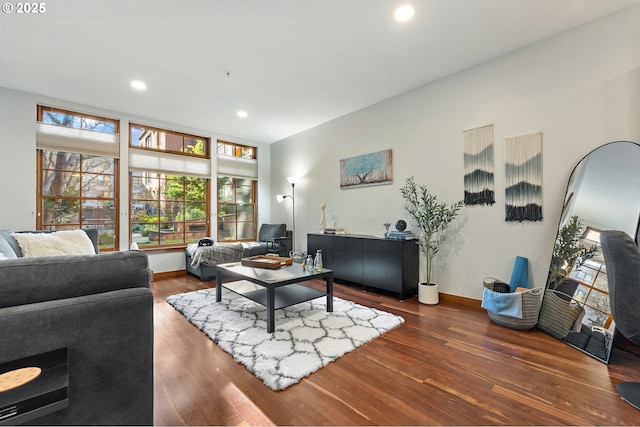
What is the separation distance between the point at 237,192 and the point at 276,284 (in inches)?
158

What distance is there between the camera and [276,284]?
246 centimetres

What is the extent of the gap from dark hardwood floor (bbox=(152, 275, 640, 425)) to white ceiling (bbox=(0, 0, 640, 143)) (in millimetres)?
2811

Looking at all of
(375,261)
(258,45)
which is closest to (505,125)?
(375,261)

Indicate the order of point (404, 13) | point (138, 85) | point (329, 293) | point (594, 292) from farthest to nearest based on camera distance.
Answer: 1. point (138, 85)
2. point (329, 293)
3. point (404, 13)
4. point (594, 292)

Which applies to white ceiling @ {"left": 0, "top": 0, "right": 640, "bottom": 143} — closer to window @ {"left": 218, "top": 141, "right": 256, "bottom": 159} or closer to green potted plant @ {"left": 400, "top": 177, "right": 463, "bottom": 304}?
green potted plant @ {"left": 400, "top": 177, "right": 463, "bottom": 304}

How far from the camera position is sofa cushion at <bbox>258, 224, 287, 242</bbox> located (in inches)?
226

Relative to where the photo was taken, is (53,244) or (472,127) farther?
(472,127)

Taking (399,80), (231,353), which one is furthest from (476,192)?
(231,353)

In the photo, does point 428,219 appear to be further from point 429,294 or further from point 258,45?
point 258,45

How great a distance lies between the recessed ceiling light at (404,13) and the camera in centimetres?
228

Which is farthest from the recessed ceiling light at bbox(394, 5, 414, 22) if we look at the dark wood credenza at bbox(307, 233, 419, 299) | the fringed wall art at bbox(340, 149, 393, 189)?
the dark wood credenza at bbox(307, 233, 419, 299)

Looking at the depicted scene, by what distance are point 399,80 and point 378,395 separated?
11.3 ft

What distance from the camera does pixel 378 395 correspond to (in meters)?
1.62

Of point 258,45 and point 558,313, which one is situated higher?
point 258,45
